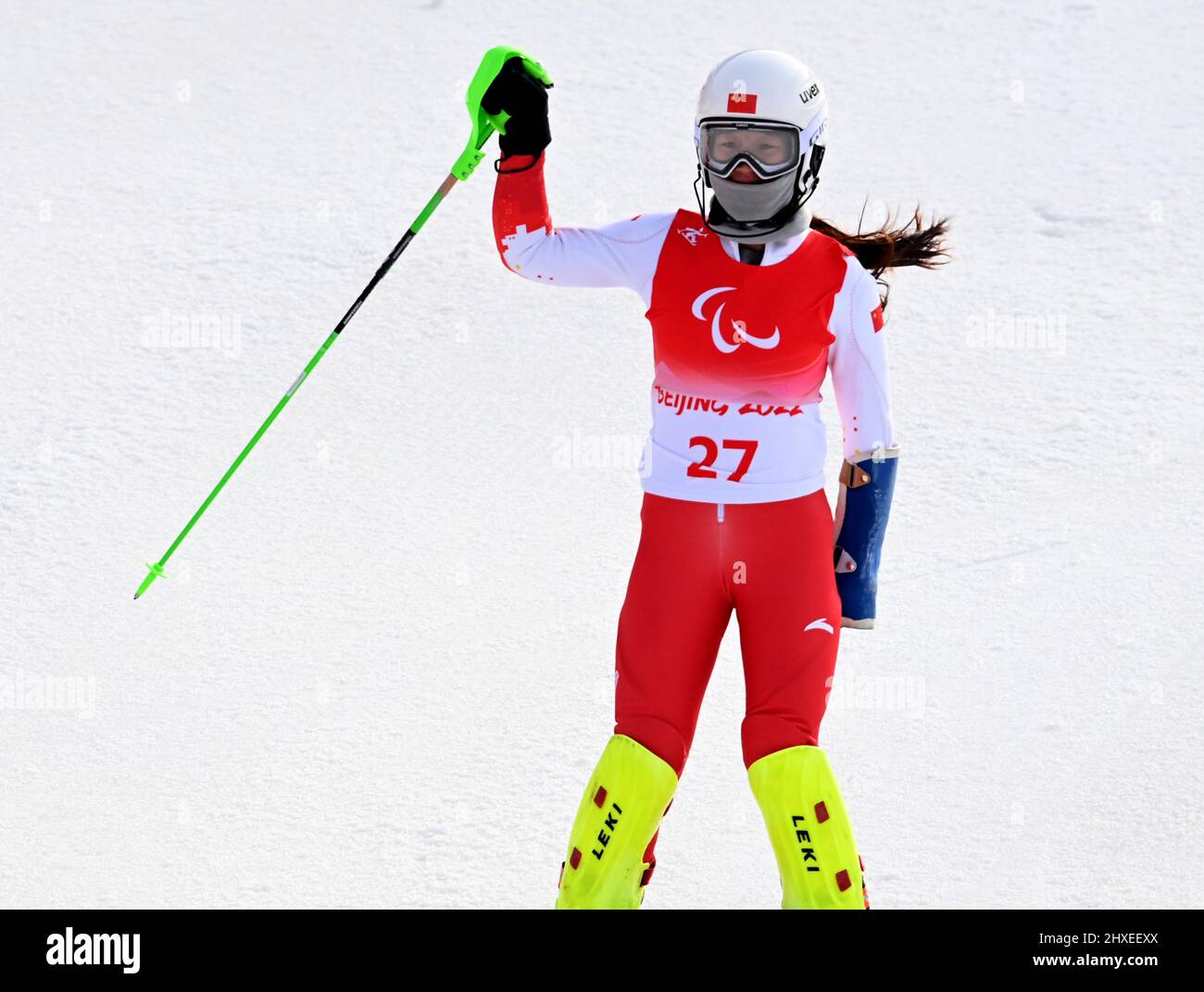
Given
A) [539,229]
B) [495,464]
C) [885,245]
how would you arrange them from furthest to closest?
[495,464] < [885,245] < [539,229]

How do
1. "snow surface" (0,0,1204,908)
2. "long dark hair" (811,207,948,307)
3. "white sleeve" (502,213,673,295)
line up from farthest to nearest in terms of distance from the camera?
"snow surface" (0,0,1204,908)
"long dark hair" (811,207,948,307)
"white sleeve" (502,213,673,295)

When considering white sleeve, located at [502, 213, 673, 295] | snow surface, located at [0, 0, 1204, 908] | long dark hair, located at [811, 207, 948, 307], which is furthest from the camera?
snow surface, located at [0, 0, 1204, 908]

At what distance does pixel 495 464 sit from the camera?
802 centimetres

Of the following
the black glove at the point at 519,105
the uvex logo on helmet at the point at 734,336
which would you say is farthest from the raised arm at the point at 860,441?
the black glove at the point at 519,105

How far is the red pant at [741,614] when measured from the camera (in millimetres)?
4680

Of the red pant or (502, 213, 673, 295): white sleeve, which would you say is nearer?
the red pant

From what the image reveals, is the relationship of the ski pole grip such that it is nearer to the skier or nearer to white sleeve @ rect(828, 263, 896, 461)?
the skier

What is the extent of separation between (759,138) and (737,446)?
0.71m

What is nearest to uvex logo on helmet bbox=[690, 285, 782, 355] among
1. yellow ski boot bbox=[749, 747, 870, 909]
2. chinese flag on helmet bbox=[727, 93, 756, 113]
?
chinese flag on helmet bbox=[727, 93, 756, 113]

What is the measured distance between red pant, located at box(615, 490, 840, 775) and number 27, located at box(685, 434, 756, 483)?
7 cm

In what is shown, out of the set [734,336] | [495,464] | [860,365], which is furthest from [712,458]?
[495,464]

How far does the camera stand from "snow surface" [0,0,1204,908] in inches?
233

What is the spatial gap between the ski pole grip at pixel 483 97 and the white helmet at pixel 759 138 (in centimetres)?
42

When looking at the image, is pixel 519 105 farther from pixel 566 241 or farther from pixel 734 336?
pixel 734 336
